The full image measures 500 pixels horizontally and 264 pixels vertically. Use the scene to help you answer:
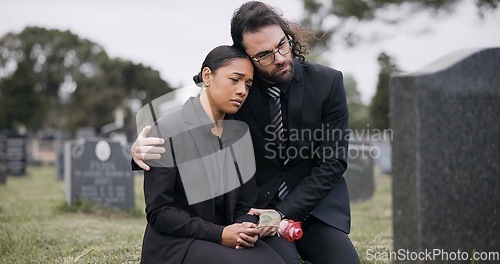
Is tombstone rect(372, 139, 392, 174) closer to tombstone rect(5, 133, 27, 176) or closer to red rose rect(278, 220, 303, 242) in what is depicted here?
tombstone rect(5, 133, 27, 176)

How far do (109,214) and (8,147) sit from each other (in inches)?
412

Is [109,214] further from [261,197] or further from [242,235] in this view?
[242,235]

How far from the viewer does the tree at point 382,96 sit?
17094 mm

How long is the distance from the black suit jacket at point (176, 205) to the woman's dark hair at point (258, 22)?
520mm

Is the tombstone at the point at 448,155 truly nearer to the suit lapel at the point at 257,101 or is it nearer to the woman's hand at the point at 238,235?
the woman's hand at the point at 238,235

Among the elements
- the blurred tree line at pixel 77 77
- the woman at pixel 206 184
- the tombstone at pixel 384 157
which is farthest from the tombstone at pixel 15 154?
the blurred tree line at pixel 77 77

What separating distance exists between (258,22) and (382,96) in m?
18.6

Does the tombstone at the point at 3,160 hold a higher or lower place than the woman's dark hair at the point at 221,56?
lower

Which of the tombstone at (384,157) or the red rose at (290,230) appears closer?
the red rose at (290,230)

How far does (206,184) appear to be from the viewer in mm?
3248

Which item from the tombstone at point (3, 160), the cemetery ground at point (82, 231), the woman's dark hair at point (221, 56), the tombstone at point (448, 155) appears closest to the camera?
the tombstone at point (448, 155)

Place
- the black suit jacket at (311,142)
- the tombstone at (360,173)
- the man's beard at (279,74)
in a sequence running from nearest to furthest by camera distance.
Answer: the man's beard at (279,74), the black suit jacket at (311,142), the tombstone at (360,173)

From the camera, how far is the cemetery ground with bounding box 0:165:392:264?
4965 mm

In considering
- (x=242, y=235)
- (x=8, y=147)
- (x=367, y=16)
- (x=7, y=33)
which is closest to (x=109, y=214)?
(x=242, y=235)
